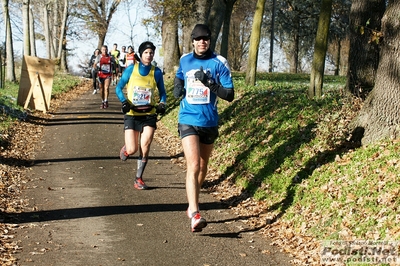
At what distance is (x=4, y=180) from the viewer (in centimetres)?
1084

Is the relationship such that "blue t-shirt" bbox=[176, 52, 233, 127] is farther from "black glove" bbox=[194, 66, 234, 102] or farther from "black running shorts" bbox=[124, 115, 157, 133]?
"black running shorts" bbox=[124, 115, 157, 133]

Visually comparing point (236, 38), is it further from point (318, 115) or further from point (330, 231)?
point (330, 231)

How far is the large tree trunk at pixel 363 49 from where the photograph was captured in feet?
38.4

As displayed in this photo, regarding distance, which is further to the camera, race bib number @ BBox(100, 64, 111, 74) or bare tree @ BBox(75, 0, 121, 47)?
bare tree @ BBox(75, 0, 121, 47)

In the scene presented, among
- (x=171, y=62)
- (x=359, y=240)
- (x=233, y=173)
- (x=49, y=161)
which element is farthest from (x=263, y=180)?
(x=171, y=62)

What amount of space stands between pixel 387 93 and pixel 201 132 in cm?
305

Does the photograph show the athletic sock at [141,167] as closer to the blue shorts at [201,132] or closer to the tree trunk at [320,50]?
the blue shorts at [201,132]

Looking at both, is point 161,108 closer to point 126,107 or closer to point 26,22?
point 126,107

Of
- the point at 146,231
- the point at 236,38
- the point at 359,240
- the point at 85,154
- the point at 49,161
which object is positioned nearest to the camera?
the point at 359,240

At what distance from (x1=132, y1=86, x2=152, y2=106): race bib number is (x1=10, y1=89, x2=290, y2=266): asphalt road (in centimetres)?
143

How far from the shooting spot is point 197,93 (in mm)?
8047

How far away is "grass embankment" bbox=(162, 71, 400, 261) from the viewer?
7285mm

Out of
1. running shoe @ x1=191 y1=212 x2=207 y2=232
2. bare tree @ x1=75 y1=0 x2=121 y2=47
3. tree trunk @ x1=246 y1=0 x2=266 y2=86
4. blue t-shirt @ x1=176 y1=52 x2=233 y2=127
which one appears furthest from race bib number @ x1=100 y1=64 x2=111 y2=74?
bare tree @ x1=75 y1=0 x2=121 y2=47

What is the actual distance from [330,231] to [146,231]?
7.30ft
